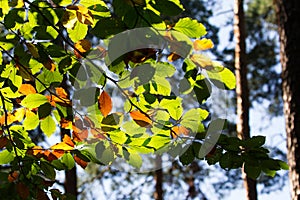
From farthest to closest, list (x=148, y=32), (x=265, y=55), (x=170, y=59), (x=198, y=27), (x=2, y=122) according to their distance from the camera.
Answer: (x=265, y=55)
(x=2, y=122)
(x=170, y=59)
(x=198, y=27)
(x=148, y=32)

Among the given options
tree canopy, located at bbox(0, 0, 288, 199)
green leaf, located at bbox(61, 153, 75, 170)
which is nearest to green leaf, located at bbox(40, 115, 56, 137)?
tree canopy, located at bbox(0, 0, 288, 199)

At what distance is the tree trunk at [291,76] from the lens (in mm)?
3734

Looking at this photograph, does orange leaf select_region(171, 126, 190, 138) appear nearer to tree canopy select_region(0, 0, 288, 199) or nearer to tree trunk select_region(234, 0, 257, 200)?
tree canopy select_region(0, 0, 288, 199)

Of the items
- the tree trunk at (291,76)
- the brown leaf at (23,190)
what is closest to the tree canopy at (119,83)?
the brown leaf at (23,190)

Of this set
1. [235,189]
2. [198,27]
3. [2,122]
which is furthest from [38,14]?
[235,189]

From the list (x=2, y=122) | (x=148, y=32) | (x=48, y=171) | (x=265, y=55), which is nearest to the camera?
(x=148, y=32)

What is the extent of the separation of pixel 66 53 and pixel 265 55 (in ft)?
31.6

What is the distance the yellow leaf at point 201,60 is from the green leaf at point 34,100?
0.62 m

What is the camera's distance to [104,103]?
1690 mm

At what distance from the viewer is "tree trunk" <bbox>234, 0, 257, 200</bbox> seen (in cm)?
547

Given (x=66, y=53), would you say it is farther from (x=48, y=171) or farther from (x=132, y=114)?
(x=48, y=171)

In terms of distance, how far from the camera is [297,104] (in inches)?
155

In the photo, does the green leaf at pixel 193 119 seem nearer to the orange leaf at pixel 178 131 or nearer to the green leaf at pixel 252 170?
the orange leaf at pixel 178 131

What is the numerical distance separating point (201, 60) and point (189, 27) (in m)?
0.11
